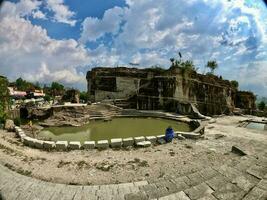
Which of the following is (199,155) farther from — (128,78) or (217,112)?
(128,78)

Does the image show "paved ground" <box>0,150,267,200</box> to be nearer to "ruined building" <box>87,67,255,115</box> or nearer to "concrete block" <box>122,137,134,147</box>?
"concrete block" <box>122,137,134,147</box>

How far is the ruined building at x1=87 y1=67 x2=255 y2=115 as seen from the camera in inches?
991

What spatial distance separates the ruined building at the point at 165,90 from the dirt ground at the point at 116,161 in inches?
532

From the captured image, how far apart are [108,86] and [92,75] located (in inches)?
122

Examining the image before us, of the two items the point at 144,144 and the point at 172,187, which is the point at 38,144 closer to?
the point at 144,144

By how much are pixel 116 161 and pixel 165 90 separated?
1992 centimetres

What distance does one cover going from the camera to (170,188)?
5.17 m

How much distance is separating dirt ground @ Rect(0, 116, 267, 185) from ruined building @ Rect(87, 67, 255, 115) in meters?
13.5

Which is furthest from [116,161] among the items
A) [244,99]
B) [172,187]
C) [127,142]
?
[244,99]

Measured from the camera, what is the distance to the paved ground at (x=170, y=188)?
4.69 m

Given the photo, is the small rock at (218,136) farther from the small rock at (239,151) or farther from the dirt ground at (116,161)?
the small rock at (239,151)

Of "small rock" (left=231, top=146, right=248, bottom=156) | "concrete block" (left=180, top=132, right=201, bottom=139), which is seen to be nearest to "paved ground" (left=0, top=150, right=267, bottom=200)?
"small rock" (left=231, top=146, right=248, bottom=156)

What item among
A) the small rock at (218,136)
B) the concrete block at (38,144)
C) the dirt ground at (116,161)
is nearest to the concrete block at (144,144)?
the dirt ground at (116,161)

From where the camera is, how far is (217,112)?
2434 centimetres
